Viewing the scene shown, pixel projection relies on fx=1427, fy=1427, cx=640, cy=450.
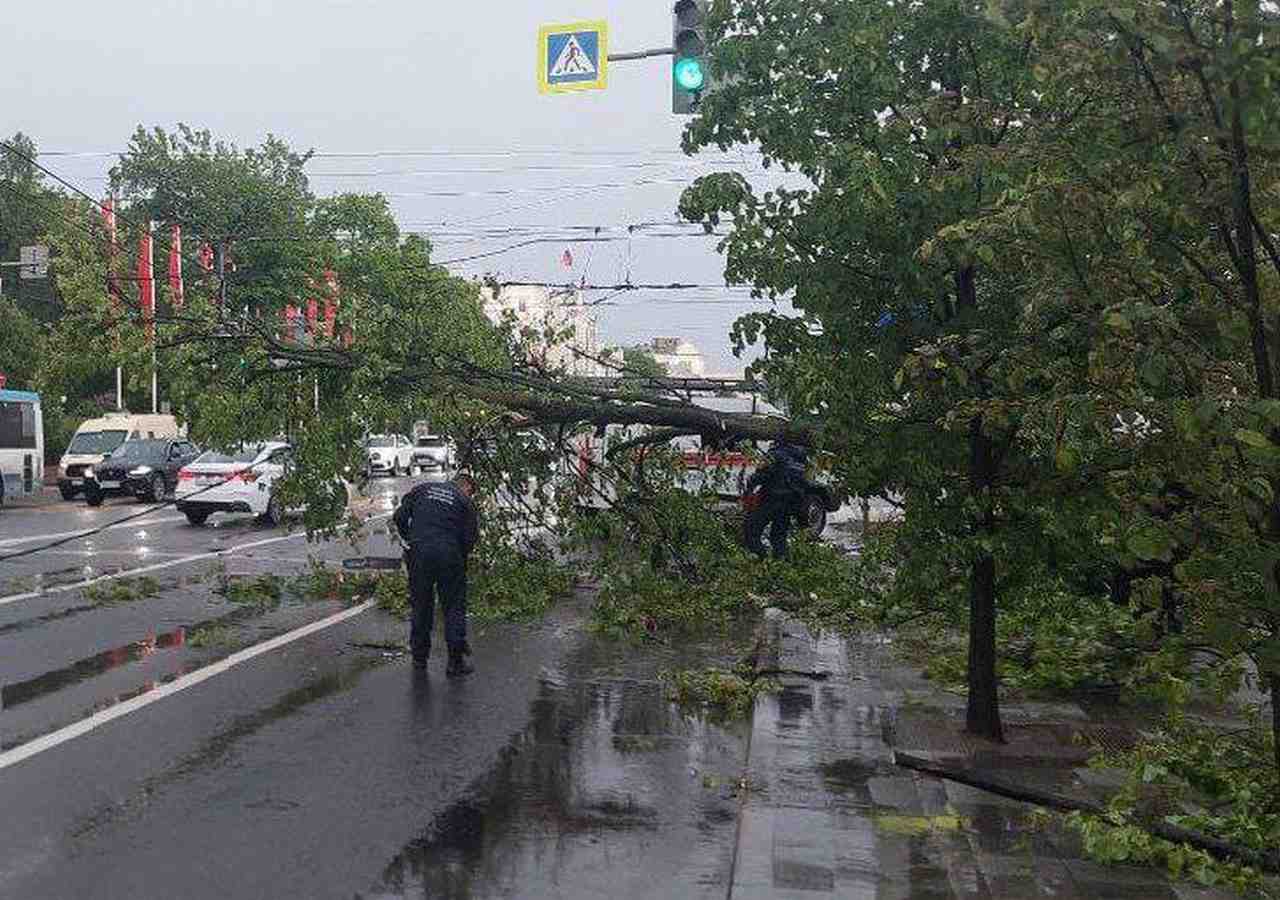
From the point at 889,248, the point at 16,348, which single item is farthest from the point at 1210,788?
the point at 16,348

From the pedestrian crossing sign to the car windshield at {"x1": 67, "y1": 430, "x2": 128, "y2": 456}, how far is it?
88.9ft

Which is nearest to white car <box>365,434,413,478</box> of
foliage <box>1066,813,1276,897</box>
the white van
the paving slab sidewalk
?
the white van

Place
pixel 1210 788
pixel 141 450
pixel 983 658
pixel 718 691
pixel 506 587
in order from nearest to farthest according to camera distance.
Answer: pixel 1210 788, pixel 983 658, pixel 718 691, pixel 506 587, pixel 141 450

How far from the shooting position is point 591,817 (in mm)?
6961

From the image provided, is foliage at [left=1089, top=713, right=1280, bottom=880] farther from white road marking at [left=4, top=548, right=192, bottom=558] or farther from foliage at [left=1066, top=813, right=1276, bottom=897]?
white road marking at [left=4, top=548, right=192, bottom=558]

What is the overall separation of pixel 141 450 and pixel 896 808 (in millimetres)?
29619

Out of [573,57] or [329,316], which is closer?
[573,57]

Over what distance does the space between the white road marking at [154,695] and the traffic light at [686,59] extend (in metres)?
5.60

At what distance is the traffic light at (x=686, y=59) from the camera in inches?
470

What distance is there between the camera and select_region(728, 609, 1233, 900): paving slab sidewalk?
19.8 ft

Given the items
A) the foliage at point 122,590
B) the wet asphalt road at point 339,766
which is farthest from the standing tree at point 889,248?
the foliage at point 122,590

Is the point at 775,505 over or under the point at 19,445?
under

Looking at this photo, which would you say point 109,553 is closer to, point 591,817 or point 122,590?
point 122,590

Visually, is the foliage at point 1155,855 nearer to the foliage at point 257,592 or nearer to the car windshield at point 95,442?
the foliage at point 257,592
